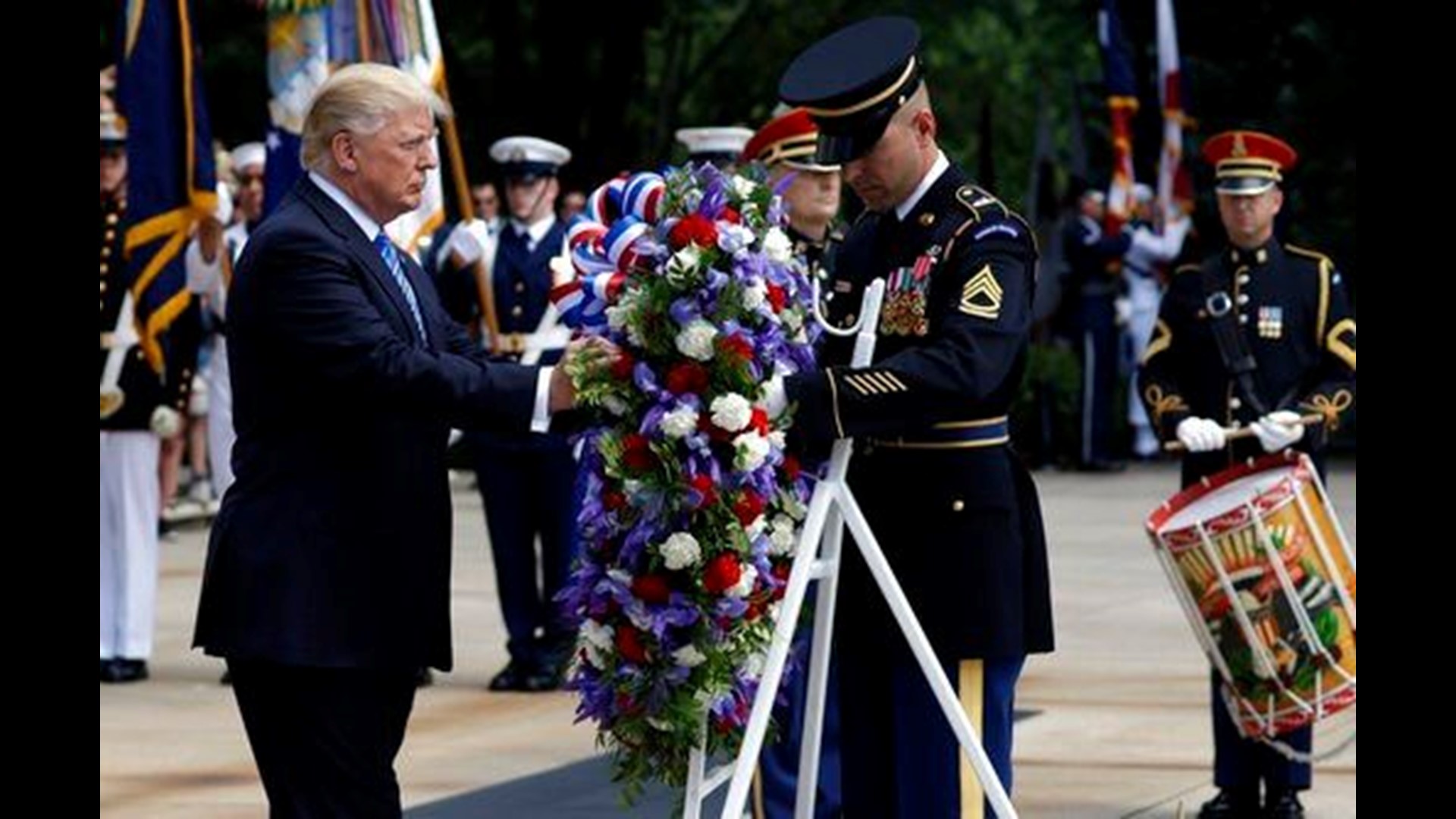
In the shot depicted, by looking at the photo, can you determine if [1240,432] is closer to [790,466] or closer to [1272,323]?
[1272,323]

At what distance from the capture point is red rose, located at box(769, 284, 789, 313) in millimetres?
6543

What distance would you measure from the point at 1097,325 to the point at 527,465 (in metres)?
12.7

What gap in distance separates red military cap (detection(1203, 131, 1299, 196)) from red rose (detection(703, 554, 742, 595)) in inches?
160

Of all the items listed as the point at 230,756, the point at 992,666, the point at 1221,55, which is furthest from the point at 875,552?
the point at 1221,55

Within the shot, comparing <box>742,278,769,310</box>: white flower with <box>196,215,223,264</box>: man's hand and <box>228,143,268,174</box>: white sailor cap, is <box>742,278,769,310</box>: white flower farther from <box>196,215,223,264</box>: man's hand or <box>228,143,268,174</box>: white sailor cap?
<box>228,143,268,174</box>: white sailor cap

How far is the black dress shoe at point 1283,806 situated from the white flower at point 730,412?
393 centimetres

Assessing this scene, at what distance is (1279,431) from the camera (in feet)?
31.7

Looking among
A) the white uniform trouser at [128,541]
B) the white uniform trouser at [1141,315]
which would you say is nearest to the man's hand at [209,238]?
the white uniform trouser at [128,541]

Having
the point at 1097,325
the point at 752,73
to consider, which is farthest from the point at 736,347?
the point at 752,73

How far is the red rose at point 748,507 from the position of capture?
6516mm

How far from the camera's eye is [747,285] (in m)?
6.47
